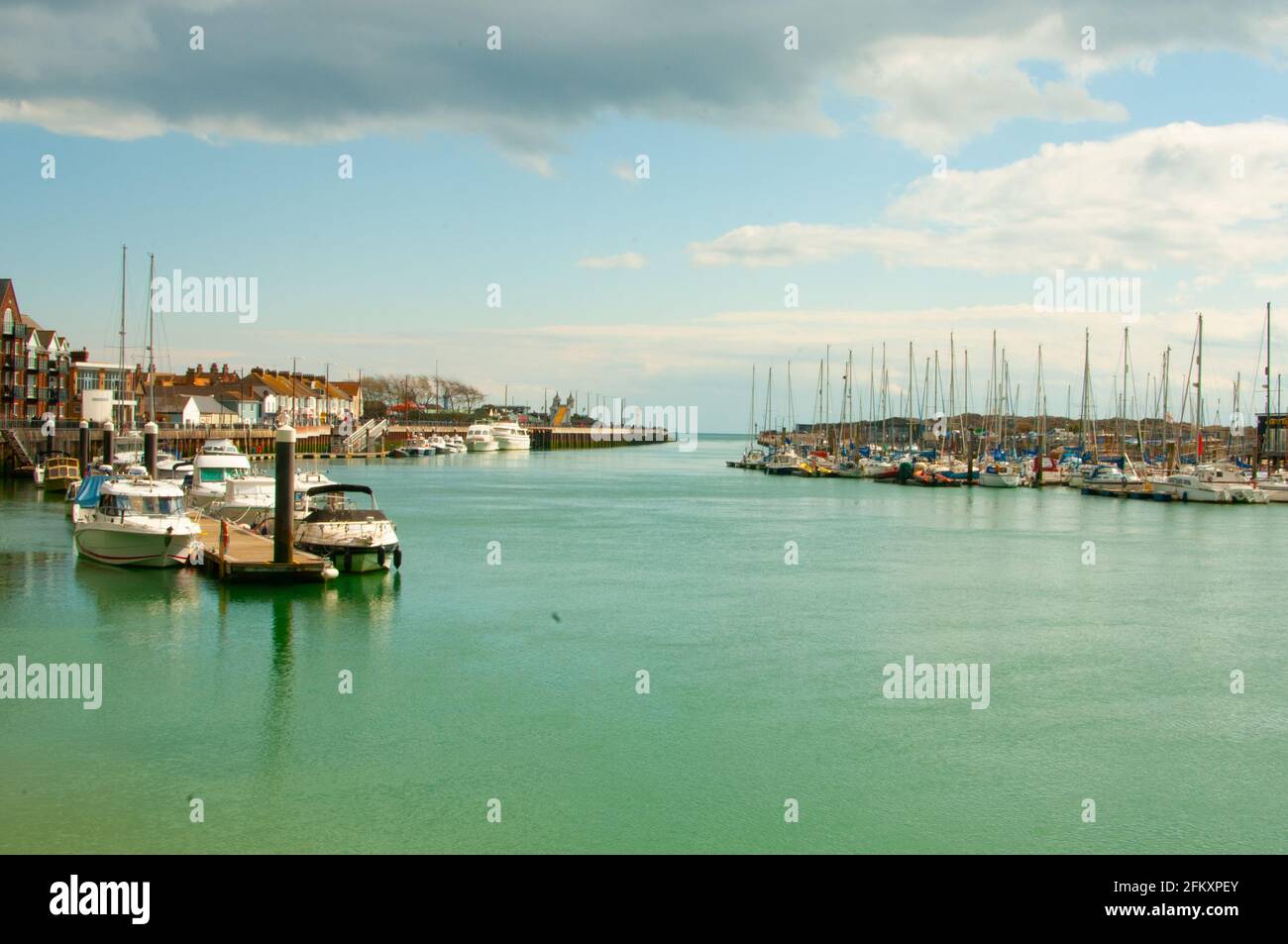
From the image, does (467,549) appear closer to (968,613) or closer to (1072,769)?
(968,613)

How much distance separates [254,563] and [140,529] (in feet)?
17.3

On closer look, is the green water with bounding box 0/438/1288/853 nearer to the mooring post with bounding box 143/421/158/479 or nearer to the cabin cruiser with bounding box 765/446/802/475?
the mooring post with bounding box 143/421/158/479

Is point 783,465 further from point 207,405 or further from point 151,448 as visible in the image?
point 151,448

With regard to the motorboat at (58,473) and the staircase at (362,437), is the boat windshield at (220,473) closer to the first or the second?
the motorboat at (58,473)

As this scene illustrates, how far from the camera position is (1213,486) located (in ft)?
258

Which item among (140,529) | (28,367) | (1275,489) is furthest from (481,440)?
(140,529)

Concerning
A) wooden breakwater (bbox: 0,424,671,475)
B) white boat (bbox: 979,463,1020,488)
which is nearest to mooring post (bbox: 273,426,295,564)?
wooden breakwater (bbox: 0,424,671,475)

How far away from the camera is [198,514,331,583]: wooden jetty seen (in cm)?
3281

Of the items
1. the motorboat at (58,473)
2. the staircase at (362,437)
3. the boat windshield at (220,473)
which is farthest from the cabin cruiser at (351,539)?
the staircase at (362,437)

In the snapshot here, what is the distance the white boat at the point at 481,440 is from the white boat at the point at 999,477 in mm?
103048

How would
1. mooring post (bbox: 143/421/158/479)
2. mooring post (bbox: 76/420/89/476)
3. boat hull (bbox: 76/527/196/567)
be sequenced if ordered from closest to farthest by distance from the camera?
boat hull (bbox: 76/527/196/567)
mooring post (bbox: 143/421/158/479)
mooring post (bbox: 76/420/89/476)

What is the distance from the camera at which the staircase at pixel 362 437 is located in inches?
5881

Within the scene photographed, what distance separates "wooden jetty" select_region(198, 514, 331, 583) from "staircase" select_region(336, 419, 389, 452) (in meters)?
112

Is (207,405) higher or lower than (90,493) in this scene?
higher
